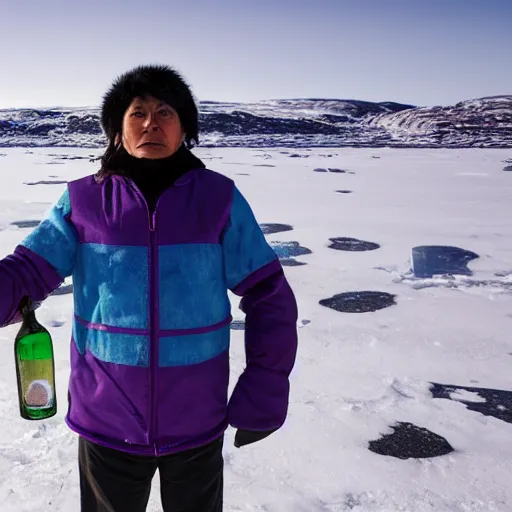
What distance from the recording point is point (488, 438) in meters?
2.51

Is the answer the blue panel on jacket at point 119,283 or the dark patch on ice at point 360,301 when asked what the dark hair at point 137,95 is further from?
the dark patch on ice at point 360,301

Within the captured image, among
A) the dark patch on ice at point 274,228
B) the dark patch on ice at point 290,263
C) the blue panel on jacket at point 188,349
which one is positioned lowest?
the dark patch on ice at point 274,228

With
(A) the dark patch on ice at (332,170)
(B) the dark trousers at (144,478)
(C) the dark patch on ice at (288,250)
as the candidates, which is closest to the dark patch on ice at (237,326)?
(C) the dark patch on ice at (288,250)

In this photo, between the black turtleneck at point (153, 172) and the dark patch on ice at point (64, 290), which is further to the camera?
the dark patch on ice at point (64, 290)

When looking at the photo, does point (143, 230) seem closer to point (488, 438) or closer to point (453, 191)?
point (488, 438)

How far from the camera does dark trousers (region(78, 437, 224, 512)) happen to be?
1.41 meters

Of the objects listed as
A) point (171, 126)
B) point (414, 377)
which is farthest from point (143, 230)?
point (414, 377)

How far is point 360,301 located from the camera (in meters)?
4.34

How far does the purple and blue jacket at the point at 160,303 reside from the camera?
1341 millimetres

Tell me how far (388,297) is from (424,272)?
88 centimetres

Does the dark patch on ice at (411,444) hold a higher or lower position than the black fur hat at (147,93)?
lower

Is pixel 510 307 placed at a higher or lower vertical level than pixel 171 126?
lower

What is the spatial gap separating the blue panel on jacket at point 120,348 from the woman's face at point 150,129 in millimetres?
456

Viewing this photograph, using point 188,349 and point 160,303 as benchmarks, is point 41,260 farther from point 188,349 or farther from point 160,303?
point 188,349
